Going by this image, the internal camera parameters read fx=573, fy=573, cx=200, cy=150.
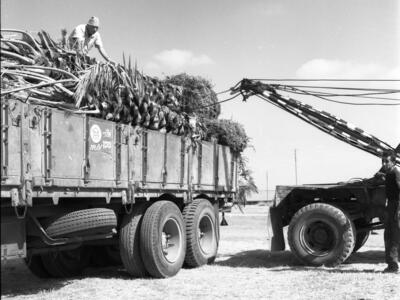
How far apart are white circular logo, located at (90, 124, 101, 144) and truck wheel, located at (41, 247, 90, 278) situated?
2.17 meters

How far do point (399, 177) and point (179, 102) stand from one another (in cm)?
395

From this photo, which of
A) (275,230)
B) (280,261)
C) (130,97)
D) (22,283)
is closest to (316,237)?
(275,230)

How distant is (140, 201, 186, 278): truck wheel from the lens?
8445 millimetres

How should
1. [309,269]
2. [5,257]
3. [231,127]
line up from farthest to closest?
[231,127] < [309,269] < [5,257]

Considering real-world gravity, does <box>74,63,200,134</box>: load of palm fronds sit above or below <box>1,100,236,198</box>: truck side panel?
above

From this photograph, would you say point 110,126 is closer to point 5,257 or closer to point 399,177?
point 5,257

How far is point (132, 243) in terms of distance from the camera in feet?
27.6

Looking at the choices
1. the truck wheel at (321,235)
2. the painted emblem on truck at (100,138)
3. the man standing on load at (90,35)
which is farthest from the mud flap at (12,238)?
the truck wheel at (321,235)

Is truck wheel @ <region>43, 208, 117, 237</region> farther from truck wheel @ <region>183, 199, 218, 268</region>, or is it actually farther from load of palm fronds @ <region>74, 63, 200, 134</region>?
truck wheel @ <region>183, 199, 218, 268</region>

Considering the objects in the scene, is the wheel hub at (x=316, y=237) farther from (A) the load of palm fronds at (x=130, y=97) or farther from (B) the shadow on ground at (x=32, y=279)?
(B) the shadow on ground at (x=32, y=279)

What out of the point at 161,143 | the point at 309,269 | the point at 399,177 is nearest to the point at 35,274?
the point at 161,143

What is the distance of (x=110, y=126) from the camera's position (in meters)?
7.71

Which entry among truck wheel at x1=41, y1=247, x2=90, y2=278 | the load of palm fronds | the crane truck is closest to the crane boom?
the crane truck

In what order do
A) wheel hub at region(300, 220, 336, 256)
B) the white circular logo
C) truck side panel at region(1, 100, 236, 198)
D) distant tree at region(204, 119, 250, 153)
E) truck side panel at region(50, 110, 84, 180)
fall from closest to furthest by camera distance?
truck side panel at region(1, 100, 236, 198) → truck side panel at region(50, 110, 84, 180) → the white circular logo → wheel hub at region(300, 220, 336, 256) → distant tree at region(204, 119, 250, 153)
